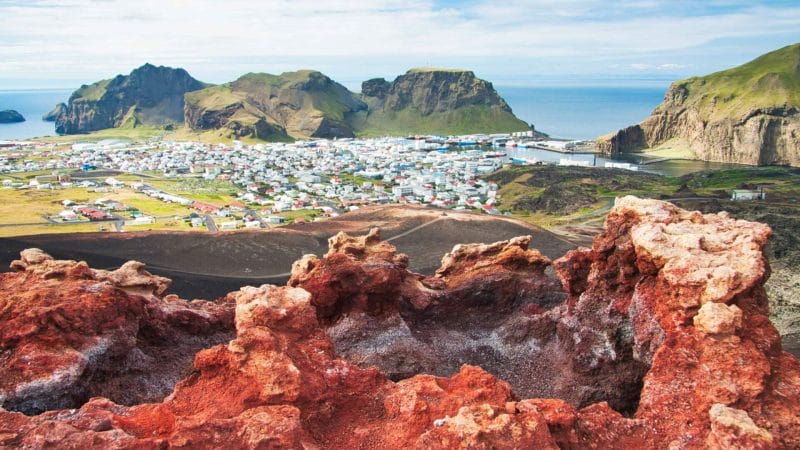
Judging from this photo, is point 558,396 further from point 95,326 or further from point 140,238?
point 140,238

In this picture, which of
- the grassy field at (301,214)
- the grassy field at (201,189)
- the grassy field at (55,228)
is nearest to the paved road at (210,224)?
the grassy field at (301,214)

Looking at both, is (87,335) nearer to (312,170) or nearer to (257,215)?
(257,215)

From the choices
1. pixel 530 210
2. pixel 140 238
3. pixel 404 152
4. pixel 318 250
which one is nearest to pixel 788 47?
pixel 404 152

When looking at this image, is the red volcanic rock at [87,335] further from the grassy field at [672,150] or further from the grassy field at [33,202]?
the grassy field at [672,150]

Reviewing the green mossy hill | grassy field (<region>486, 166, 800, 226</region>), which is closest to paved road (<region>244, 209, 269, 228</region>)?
grassy field (<region>486, 166, 800, 226</region>)

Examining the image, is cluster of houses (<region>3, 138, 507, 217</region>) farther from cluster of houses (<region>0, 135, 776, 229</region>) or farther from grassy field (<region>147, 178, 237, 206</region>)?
grassy field (<region>147, 178, 237, 206</region>)
